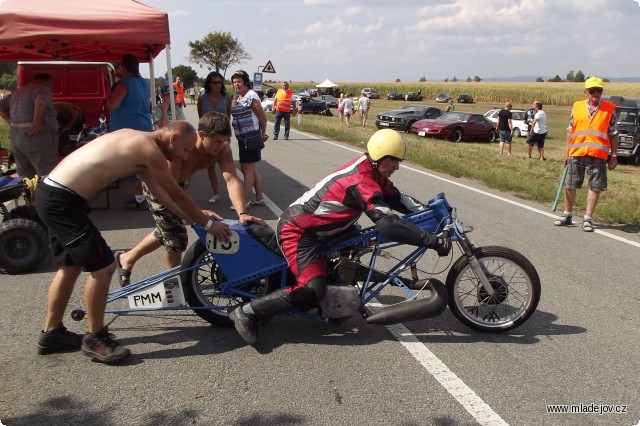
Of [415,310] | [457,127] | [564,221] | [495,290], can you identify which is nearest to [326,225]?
[415,310]

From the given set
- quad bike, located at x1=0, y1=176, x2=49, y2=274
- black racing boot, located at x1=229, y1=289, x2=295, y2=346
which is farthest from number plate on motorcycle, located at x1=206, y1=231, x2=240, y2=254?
quad bike, located at x1=0, y1=176, x2=49, y2=274

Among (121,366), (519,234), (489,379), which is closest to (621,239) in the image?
(519,234)

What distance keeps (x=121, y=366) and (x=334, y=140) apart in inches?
638

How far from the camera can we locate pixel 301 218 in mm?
3881

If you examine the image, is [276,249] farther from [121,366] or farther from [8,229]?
[8,229]

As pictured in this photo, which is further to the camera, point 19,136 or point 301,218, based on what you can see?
point 19,136

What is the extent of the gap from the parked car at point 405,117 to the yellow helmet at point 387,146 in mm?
21969

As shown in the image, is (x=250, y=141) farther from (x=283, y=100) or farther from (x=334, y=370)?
(x=283, y=100)

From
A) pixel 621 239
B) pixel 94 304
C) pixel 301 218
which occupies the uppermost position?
pixel 301 218

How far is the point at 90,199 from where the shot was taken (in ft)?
11.3

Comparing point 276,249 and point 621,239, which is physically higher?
point 276,249

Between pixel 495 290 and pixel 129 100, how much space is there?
216 inches

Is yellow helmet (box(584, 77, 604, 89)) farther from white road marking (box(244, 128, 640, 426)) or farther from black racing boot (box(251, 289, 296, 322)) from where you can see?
black racing boot (box(251, 289, 296, 322))

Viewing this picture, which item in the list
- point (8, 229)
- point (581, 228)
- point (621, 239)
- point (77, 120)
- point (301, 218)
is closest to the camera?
point (301, 218)
